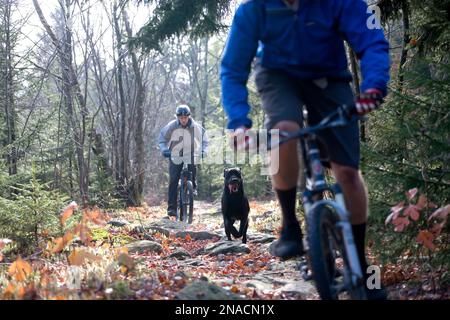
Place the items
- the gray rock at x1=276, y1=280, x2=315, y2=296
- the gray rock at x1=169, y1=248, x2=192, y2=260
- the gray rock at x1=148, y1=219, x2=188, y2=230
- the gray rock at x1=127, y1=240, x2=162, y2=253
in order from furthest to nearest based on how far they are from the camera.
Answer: the gray rock at x1=148, y1=219, x2=188, y2=230, the gray rock at x1=127, y1=240, x2=162, y2=253, the gray rock at x1=169, y1=248, x2=192, y2=260, the gray rock at x1=276, y1=280, x2=315, y2=296

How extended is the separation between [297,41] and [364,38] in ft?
1.26

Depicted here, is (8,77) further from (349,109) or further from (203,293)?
(349,109)

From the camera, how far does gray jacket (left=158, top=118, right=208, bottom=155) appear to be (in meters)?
10.4

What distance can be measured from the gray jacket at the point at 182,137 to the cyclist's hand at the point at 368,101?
7584 mm

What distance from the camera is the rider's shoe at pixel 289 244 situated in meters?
3.21

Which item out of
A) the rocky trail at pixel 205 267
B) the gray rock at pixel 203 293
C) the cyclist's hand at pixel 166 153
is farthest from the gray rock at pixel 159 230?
the gray rock at pixel 203 293

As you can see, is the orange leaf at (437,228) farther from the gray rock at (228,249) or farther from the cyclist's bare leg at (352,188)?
the gray rock at (228,249)

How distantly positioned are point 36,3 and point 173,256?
9296 millimetres

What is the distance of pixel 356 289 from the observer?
278 cm

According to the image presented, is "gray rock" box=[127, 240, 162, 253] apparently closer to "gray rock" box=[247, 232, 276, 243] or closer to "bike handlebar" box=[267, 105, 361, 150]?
"gray rock" box=[247, 232, 276, 243]

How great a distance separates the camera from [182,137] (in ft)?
34.1

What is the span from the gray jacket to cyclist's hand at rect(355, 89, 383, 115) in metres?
7.58

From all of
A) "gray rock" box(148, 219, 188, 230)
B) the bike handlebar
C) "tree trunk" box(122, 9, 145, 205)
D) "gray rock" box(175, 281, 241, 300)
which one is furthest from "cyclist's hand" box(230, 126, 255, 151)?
"tree trunk" box(122, 9, 145, 205)
